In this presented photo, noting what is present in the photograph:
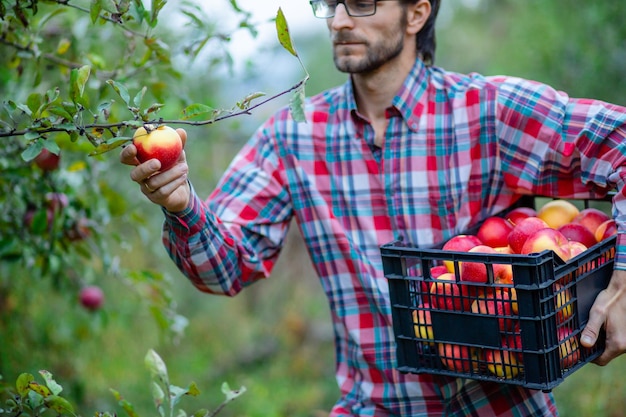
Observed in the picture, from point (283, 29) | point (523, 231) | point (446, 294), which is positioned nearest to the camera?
point (283, 29)

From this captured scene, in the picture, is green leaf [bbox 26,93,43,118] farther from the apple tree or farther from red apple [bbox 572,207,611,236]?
red apple [bbox 572,207,611,236]

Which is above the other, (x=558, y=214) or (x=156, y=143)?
(x=156, y=143)

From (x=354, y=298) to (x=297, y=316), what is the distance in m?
3.95

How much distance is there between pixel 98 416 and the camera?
1509 millimetres

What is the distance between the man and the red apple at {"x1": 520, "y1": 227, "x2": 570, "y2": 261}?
0.29 m

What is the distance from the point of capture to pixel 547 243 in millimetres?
1738

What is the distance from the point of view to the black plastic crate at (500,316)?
5.26ft

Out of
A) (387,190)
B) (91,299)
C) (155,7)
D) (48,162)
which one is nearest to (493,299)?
(387,190)

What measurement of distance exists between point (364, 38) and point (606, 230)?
783 mm

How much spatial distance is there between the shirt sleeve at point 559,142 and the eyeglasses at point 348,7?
0.41m

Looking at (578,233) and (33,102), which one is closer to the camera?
(33,102)

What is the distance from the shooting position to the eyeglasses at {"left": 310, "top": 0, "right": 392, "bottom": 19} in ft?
6.99

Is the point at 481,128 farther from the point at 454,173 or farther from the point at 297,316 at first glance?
the point at 297,316

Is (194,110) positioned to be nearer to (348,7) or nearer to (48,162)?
(348,7)
